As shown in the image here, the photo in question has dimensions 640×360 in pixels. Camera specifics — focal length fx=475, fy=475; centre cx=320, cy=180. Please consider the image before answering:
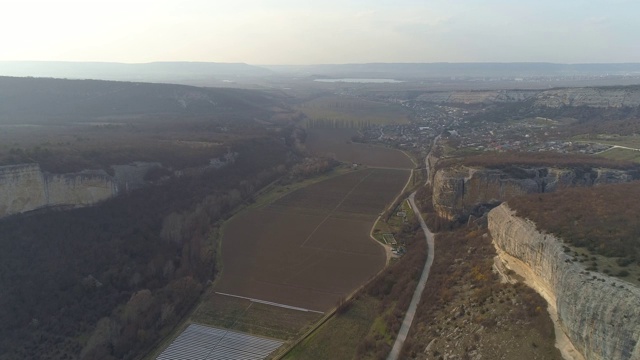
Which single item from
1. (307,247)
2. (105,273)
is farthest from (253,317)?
(105,273)

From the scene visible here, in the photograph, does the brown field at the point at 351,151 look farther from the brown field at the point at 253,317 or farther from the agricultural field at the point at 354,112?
the brown field at the point at 253,317

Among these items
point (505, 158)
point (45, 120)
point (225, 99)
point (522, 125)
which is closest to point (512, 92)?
point (522, 125)

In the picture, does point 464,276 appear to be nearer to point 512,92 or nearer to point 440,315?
point 440,315

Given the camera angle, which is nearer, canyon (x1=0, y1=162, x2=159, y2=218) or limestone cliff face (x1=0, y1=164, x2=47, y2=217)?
limestone cliff face (x1=0, y1=164, x2=47, y2=217)

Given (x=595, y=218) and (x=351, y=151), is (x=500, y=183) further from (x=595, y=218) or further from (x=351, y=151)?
(x=351, y=151)

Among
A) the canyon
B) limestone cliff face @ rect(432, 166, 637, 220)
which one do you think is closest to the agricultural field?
limestone cliff face @ rect(432, 166, 637, 220)

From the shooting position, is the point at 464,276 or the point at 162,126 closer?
the point at 464,276

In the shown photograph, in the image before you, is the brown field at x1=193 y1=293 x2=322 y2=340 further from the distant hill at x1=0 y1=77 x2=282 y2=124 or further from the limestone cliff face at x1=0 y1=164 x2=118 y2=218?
the distant hill at x1=0 y1=77 x2=282 y2=124
